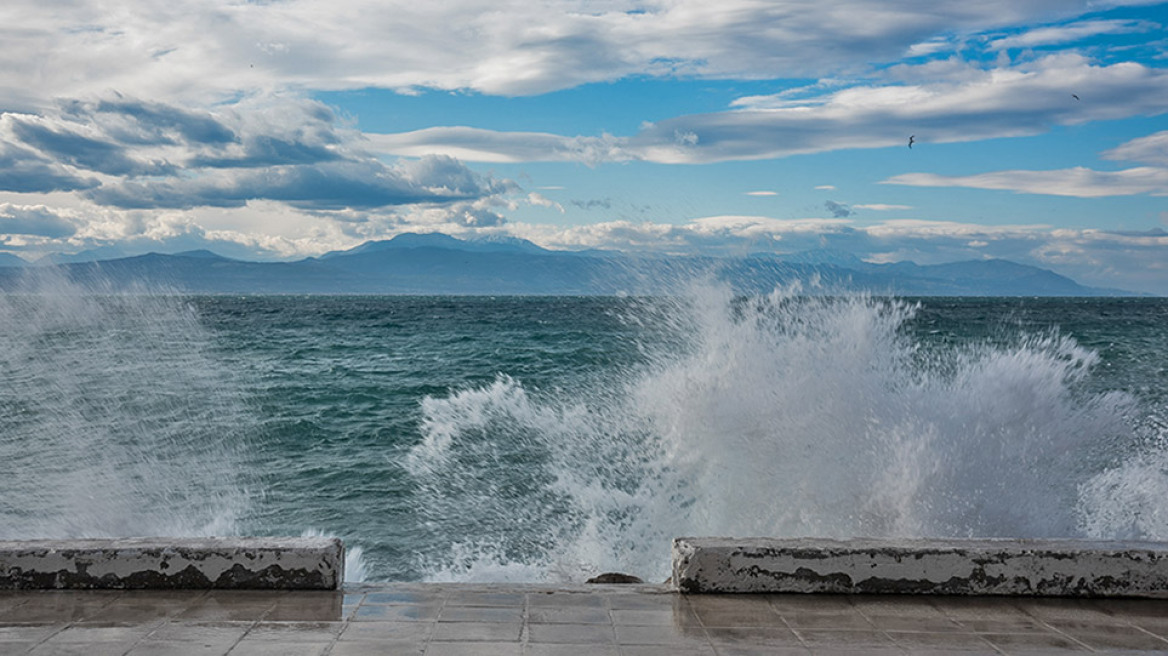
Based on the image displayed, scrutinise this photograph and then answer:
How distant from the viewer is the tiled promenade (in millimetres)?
3957

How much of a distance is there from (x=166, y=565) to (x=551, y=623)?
6.81 ft

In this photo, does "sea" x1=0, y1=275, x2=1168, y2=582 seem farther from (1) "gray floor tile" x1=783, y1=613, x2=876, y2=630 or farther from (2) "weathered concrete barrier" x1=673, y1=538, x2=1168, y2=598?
(1) "gray floor tile" x1=783, y1=613, x2=876, y2=630

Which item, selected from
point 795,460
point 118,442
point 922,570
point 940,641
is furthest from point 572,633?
point 118,442

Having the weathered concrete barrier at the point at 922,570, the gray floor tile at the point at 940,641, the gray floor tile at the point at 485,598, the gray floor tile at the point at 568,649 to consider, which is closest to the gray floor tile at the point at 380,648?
the gray floor tile at the point at 568,649

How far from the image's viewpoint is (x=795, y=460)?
34.2 feet

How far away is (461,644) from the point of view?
3.99 metres

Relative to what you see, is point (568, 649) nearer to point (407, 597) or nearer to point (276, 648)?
point (407, 597)

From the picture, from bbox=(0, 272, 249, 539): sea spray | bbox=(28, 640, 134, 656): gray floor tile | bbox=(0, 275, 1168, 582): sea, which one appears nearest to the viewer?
bbox=(28, 640, 134, 656): gray floor tile

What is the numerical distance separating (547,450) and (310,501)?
3.65 m

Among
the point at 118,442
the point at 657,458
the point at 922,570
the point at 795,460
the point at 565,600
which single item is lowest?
the point at 118,442

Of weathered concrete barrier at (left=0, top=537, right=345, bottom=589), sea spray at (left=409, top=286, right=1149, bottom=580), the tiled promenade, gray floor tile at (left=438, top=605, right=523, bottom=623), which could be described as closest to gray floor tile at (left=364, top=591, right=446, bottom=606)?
the tiled promenade

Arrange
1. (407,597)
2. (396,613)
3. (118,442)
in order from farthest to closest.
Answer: (118,442) < (407,597) < (396,613)

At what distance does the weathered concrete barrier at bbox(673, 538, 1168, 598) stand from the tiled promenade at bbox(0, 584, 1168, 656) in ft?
0.25

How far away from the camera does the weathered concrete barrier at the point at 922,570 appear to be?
4785mm
